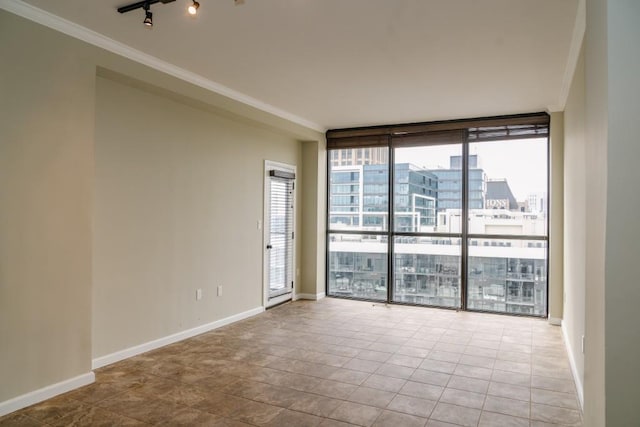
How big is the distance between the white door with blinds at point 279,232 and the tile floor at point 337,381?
3.46ft

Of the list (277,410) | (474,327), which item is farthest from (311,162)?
(277,410)

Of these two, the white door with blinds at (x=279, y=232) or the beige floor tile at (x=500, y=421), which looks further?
the white door with blinds at (x=279, y=232)

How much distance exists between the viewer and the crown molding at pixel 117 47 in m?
2.96

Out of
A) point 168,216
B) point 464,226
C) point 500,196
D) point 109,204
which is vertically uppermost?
point 500,196

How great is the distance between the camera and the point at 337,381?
355cm

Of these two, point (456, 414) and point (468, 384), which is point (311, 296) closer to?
point (468, 384)

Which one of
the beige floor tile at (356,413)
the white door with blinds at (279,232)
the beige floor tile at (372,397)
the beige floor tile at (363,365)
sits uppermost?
the white door with blinds at (279,232)

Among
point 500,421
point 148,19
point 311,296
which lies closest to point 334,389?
point 500,421

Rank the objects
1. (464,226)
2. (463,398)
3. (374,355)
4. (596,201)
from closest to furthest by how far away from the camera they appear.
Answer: (596,201) < (463,398) < (374,355) < (464,226)

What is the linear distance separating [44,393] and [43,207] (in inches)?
53.0

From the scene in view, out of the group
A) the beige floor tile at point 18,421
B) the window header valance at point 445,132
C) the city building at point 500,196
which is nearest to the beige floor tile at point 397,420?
the beige floor tile at point 18,421

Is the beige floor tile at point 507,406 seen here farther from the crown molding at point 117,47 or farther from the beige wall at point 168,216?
the crown molding at point 117,47

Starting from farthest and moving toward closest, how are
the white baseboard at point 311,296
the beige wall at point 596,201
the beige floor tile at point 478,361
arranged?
the white baseboard at point 311,296 < the beige floor tile at point 478,361 < the beige wall at point 596,201

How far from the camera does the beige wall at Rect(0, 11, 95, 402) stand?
291 cm
